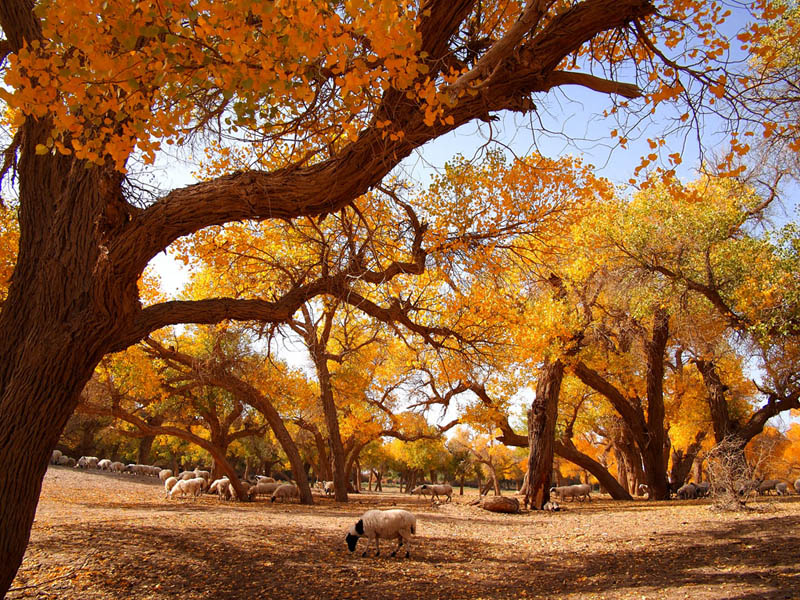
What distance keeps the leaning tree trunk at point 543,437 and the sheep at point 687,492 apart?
8.38m

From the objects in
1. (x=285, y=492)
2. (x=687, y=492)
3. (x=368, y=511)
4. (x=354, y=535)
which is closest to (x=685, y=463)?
(x=687, y=492)

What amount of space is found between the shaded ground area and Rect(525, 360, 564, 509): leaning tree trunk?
4.38m

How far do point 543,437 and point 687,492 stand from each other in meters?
9.41

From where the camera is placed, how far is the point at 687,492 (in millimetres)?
18953

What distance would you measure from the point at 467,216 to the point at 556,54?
330cm

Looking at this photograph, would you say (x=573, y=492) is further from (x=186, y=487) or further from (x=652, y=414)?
(x=186, y=487)

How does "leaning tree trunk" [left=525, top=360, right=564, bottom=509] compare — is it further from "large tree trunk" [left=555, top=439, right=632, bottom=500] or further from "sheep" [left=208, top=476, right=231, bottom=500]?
"sheep" [left=208, top=476, right=231, bottom=500]

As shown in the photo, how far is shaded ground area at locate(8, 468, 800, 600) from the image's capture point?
4691 mm

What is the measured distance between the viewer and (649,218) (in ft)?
39.8

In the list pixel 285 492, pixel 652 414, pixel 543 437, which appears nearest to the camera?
pixel 543 437

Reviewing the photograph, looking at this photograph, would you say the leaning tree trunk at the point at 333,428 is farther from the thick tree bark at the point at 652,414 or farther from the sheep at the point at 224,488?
the thick tree bark at the point at 652,414

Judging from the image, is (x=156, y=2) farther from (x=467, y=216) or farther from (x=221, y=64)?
(x=467, y=216)

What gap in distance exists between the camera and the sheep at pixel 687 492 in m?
18.8

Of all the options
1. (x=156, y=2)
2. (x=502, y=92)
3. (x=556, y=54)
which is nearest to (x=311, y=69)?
(x=156, y=2)
